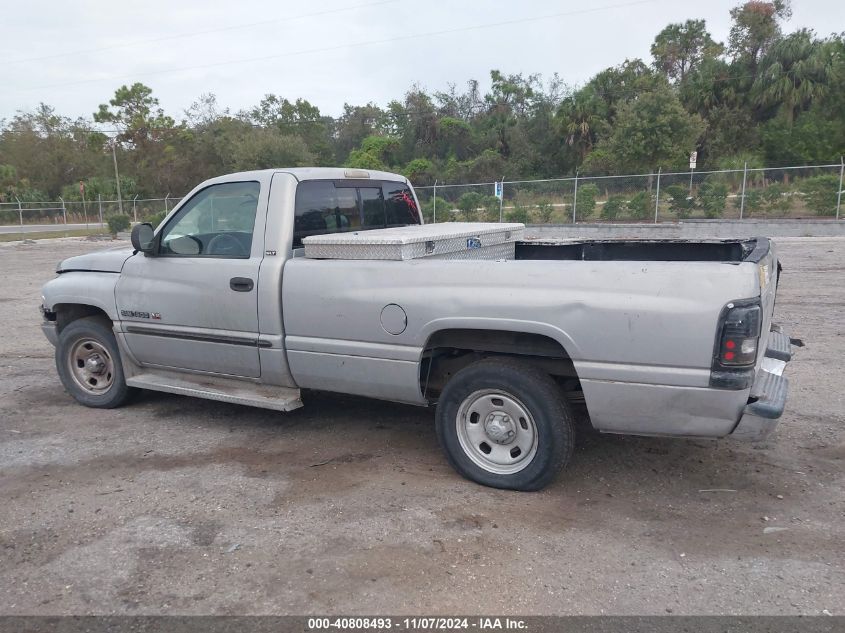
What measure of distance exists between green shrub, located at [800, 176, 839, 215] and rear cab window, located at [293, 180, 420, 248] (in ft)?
70.3

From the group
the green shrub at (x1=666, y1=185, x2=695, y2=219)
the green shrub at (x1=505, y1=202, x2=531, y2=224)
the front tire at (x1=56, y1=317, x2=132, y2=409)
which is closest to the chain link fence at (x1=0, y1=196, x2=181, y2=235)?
the green shrub at (x1=505, y1=202, x2=531, y2=224)

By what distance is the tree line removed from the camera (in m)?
35.5

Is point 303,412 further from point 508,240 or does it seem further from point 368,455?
point 508,240

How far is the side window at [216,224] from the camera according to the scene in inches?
199

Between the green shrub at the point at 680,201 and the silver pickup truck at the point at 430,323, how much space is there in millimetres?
20760

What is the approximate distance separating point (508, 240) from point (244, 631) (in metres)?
3.74

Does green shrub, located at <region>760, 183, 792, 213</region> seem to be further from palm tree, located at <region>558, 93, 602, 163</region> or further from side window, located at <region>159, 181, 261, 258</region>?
side window, located at <region>159, 181, 261, 258</region>

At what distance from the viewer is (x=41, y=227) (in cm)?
4319

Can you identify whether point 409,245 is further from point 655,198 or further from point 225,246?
point 655,198

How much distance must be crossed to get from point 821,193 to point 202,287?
931 inches

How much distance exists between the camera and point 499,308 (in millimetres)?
3982

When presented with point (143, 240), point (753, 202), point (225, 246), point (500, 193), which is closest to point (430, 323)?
point (225, 246)

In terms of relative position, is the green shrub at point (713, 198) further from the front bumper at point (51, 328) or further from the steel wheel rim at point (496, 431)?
the front bumper at point (51, 328)

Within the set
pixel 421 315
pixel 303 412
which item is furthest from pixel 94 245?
pixel 421 315
